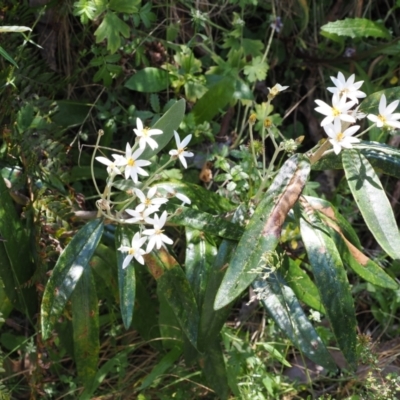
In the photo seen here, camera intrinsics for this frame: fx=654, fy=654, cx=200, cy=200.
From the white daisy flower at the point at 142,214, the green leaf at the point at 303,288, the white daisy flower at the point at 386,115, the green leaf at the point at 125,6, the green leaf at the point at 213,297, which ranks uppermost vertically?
the green leaf at the point at 125,6

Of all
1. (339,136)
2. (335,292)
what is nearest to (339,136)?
(339,136)

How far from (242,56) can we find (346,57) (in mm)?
378

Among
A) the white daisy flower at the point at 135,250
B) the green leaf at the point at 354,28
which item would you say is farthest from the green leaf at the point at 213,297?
the green leaf at the point at 354,28

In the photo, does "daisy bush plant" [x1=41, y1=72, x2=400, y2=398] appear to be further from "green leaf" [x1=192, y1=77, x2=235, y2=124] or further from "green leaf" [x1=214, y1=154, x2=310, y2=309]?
"green leaf" [x1=192, y1=77, x2=235, y2=124]

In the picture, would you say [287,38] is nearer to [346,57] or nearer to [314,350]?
[346,57]

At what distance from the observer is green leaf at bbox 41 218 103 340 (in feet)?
4.95

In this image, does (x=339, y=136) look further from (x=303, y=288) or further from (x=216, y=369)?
(x=216, y=369)

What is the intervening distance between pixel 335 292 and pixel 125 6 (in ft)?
3.05

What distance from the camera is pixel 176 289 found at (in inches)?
62.9

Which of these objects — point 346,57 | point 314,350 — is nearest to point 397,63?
point 346,57

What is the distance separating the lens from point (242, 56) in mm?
2148

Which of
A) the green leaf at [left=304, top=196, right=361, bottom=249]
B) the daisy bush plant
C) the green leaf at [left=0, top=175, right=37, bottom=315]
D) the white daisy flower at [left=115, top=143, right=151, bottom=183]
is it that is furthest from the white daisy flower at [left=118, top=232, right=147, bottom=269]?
the green leaf at [left=304, top=196, right=361, bottom=249]

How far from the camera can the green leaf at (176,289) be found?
5.17 feet

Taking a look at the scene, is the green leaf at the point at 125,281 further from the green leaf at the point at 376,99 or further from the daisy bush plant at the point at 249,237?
the green leaf at the point at 376,99
